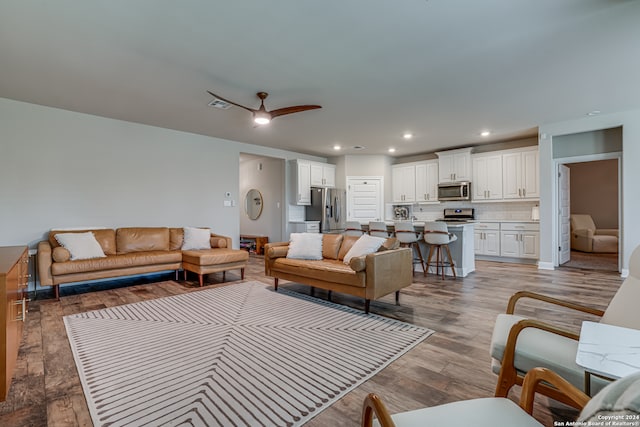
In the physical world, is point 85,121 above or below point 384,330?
above

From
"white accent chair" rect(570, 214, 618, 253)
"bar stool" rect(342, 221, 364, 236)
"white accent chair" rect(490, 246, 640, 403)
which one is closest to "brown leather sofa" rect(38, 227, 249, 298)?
"bar stool" rect(342, 221, 364, 236)

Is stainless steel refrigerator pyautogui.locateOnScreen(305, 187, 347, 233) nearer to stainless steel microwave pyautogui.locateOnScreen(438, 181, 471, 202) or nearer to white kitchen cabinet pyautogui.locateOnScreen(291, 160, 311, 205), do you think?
white kitchen cabinet pyautogui.locateOnScreen(291, 160, 311, 205)

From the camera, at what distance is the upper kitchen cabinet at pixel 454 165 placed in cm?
687

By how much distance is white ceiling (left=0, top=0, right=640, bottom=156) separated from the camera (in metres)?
2.26

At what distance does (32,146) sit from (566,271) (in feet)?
28.4

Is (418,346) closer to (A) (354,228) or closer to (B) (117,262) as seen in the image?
(A) (354,228)

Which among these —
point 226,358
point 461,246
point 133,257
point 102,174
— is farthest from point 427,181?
point 102,174

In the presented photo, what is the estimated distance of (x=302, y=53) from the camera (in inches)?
112

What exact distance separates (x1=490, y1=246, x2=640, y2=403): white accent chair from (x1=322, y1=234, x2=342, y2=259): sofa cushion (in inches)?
99.4

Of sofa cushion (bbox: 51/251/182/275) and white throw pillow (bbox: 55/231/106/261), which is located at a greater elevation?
white throw pillow (bbox: 55/231/106/261)

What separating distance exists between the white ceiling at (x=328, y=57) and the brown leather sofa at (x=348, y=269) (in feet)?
6.47

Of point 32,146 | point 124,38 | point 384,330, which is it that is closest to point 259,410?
point 384,330

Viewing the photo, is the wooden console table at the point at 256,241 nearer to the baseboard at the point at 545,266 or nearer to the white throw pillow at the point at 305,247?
the white throw pillow at the point at 305,247

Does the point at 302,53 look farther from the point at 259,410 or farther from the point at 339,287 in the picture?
the point at 259,410
